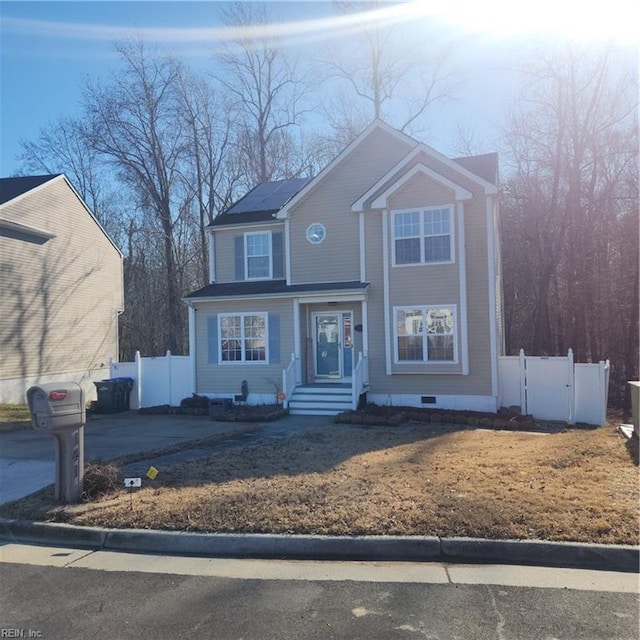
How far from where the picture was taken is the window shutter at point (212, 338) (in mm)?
17344

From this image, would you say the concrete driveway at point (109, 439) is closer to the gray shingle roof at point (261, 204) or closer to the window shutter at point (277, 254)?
the window shutter at point (277, 254)

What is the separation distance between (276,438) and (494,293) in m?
7.37

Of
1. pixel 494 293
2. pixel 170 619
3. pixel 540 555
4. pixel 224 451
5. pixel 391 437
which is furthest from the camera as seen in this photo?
pixel 494 293

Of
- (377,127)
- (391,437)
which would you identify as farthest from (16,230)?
(391,437)

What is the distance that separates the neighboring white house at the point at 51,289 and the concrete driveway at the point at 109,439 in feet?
19.4

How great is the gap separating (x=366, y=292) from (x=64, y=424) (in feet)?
35.0

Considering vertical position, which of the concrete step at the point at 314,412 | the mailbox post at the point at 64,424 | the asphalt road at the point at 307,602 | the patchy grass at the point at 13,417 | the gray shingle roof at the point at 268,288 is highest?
the gray shingle roof at the point at 268,288

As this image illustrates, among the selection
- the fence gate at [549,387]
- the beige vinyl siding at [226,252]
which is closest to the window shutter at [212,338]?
the beige vinyl siding at [226,252]

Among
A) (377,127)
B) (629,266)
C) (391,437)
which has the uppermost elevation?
(377,127)

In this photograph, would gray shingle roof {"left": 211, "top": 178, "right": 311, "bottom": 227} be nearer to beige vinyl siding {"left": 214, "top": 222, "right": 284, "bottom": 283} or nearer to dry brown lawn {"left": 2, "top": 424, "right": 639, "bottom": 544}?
beige vinyl siding {"left": 214, "top": 222, "right": 284, "bottom": 283}

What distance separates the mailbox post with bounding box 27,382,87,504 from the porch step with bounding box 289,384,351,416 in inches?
362

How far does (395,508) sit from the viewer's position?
5617mm

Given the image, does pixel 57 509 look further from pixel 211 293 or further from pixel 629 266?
pixel 629 266

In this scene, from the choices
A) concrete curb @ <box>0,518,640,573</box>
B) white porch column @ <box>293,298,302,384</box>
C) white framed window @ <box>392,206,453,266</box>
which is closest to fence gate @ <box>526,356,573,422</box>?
white framed window @ <box>392,206,453,266</box>
